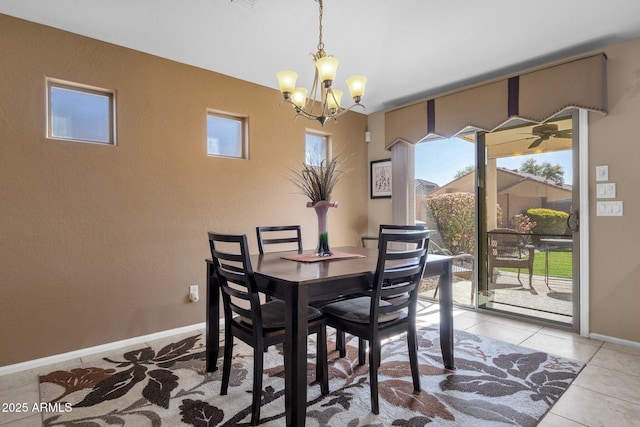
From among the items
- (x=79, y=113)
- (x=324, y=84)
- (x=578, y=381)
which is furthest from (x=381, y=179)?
(x=79, y=113)

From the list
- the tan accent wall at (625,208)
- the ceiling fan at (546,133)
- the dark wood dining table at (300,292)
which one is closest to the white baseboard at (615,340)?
the tan accent wall at (625,208)

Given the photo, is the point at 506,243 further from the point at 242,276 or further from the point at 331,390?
the point at 242,276

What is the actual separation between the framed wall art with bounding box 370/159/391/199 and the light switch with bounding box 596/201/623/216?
222 centimetres

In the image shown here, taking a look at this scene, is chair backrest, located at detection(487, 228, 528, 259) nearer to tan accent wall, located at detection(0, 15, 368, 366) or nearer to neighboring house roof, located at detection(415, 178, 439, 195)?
neighboring house roof, located at detection(415, 178, 439, 195)

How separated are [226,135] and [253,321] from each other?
2355 mm

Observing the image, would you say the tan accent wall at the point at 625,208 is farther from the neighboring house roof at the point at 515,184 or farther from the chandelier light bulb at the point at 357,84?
the chandelier light bulb at the point at 357,84

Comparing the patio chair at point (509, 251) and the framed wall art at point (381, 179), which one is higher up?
the framed wall art at point (381, 179)

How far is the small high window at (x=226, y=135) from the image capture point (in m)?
3.52

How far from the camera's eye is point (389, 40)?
3559 mm

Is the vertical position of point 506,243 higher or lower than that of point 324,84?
lower

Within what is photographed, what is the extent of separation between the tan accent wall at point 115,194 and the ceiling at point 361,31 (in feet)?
0.56

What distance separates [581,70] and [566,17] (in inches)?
17.6

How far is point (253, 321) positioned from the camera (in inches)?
72.4

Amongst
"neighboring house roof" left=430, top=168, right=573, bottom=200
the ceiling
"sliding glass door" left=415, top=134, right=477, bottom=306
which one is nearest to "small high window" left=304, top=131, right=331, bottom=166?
the ceiling
